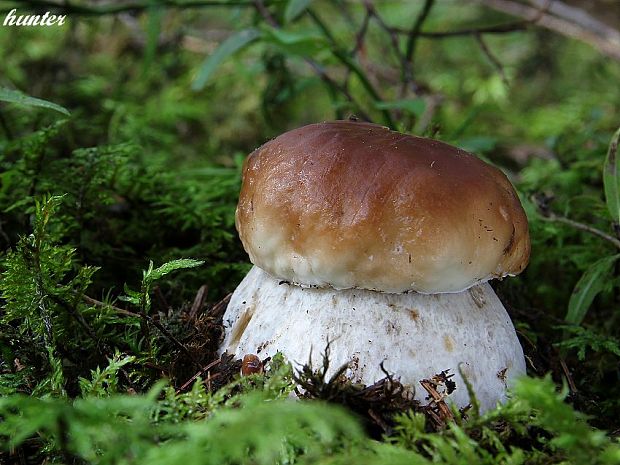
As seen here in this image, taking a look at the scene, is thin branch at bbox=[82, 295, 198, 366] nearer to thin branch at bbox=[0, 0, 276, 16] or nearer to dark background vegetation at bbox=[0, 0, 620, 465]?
dark background vegetation at bbox=[0, 0, 620, 465]

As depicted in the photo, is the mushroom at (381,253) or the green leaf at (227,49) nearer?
the mushroom at (381,253)

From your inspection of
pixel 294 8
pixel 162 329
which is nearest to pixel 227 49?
pixel 294 8

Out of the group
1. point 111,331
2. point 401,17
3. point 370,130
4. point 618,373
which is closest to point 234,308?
point 111,331

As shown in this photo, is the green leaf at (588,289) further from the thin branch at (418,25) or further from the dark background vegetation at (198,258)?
the thin branch at (418,25)

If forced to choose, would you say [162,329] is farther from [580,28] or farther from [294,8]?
[580,28]

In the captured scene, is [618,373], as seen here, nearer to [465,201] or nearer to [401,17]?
[465,201]

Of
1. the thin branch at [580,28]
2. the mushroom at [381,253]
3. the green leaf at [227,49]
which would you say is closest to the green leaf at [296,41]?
the green leaf at [227,49]
